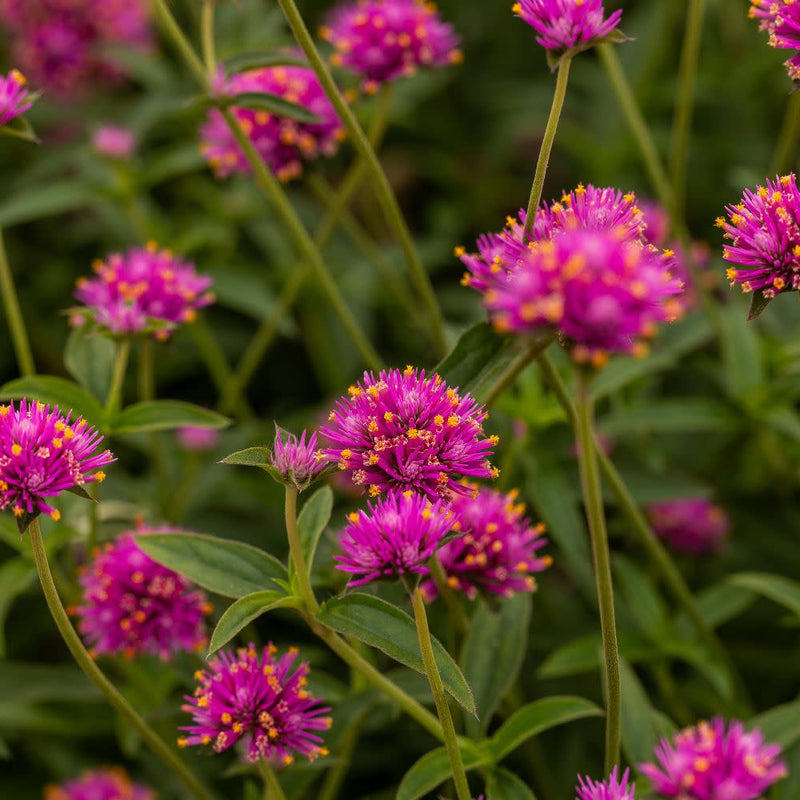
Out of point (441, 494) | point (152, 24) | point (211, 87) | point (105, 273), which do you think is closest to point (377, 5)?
point (211, 87)

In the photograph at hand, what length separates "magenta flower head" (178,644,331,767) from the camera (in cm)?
146

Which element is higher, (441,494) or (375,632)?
(441,494)

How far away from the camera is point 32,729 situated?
2.45 metres

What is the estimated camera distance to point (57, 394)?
73.2 inches

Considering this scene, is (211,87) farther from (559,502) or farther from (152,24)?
(152,24)

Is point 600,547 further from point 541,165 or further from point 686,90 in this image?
point 686,90

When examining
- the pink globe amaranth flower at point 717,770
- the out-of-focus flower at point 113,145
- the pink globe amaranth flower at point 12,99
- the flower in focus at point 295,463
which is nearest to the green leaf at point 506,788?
the pink globe amaranth flower at point 717,770

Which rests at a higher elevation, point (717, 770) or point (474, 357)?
point (474, 357)

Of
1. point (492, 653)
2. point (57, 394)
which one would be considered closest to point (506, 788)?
point (492, 653)

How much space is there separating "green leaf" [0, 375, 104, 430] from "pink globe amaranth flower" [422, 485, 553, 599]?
658 mm

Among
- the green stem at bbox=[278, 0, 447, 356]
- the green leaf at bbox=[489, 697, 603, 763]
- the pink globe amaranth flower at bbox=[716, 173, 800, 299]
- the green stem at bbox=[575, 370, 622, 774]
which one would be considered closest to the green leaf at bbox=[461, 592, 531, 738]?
the green leaf at bbox=[489, 697, 603, 763]

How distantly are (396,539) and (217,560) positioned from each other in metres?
0.35

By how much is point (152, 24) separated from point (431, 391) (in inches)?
116

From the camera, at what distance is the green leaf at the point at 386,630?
139cm
